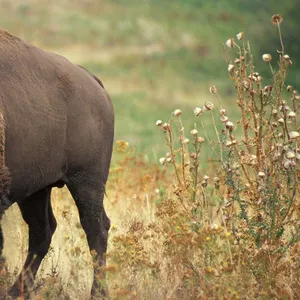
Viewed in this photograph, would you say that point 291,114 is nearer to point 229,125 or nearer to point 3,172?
point 229,125

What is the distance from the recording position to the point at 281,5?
40.5 m

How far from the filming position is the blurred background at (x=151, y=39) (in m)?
42.5

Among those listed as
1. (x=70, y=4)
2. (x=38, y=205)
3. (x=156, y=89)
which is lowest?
(x=70, y=4)

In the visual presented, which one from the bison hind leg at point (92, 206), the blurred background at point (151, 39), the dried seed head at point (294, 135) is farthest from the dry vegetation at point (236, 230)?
the blurred background at point (151, 39)

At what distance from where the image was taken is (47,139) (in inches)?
249

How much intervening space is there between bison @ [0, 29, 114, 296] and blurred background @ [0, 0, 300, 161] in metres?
28.3

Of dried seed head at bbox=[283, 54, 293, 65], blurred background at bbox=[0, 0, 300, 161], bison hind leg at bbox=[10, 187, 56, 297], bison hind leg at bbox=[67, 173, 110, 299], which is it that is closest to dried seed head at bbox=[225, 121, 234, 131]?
dried seed head at bbox=[283, 54, 293, 65]

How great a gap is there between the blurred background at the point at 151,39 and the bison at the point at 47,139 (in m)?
28.3

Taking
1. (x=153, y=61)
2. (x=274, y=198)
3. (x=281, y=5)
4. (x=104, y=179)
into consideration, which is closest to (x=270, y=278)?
(x=274, y=198)

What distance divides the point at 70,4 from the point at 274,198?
6174 cm

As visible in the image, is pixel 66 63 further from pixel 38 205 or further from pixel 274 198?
pixel 274 198

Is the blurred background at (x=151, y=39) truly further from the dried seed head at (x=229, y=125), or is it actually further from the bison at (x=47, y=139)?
the dried seed head at (x=229, y=125)

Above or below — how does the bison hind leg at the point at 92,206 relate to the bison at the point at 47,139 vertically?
below

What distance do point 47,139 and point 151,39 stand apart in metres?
56.0
